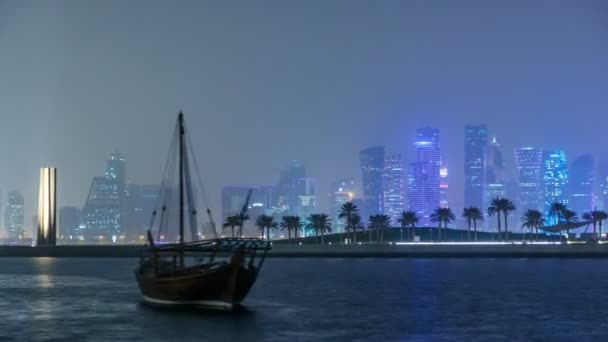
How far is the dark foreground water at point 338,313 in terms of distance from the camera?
176 feet

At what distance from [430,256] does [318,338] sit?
14564 cm

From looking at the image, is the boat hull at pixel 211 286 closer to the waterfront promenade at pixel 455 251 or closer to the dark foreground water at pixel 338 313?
the dark foreground water at pixel 338 313

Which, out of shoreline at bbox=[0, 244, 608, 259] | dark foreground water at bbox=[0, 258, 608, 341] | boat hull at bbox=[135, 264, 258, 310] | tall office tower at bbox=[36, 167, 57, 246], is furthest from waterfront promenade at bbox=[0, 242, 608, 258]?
boat hull at bbox=[135, 264, 258, 310]

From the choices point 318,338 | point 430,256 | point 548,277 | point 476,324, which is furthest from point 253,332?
point 430,256

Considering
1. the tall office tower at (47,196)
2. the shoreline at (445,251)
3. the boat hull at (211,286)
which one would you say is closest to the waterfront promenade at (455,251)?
the shoreline at (445,251)

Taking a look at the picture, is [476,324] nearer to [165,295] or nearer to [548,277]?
[165,295]

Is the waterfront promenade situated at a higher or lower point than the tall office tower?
lower

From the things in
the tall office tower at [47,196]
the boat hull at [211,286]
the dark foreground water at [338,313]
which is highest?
the tall office tower at [47,196]

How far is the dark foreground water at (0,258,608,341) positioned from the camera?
5366cm

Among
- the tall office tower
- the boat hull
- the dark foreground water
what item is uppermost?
the tall office tower

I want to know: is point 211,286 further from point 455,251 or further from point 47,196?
point 455,251

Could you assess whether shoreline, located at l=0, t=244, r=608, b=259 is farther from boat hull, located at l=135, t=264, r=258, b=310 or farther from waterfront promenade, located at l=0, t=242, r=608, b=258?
boat hull, located at l=135, t=264, r=258, b=310

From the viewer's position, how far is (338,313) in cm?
6544

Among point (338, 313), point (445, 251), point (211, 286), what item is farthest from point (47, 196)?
point (338, 313)
